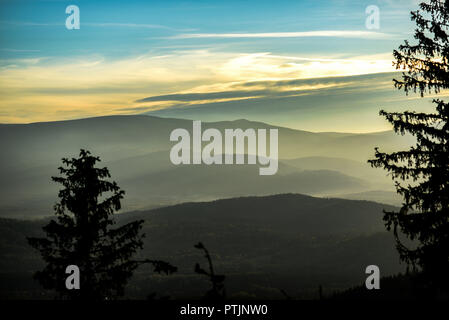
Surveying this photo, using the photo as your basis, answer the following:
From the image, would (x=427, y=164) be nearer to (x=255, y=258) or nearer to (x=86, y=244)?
(x=86, y=244)

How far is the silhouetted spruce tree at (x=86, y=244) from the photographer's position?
1534 centimetres

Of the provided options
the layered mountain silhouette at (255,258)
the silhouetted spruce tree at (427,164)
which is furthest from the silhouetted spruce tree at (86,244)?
the layered mountain silhouette at (255,258)

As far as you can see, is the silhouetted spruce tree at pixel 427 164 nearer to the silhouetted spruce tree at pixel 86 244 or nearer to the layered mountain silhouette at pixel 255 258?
the silhouetted spruce tree at pixel 86 244

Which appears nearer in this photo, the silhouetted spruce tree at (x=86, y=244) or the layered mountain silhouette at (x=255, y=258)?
the silhouetted spruce tree at (x=86, y=244)

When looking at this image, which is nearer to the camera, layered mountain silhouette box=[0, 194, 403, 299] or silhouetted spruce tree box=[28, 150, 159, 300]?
silhouetted spruce tree box=[28, 150, 159, 300]

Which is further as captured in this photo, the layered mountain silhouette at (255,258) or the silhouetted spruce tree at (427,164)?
the layered mountain silhouette at (255,258)

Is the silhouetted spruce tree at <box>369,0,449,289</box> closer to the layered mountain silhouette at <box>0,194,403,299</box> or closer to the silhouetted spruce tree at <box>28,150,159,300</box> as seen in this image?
the silhouetted spruce tree at <box>28,150,159,300</box>

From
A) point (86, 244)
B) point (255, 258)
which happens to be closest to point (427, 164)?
point (86, 244)

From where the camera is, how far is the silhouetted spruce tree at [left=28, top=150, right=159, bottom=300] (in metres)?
15.3

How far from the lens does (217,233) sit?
193500mm

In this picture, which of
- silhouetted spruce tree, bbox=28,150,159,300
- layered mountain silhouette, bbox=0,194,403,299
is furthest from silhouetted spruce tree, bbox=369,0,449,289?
layered mountain silhouette, bbox=0,194,403,299

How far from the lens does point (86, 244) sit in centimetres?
1597
